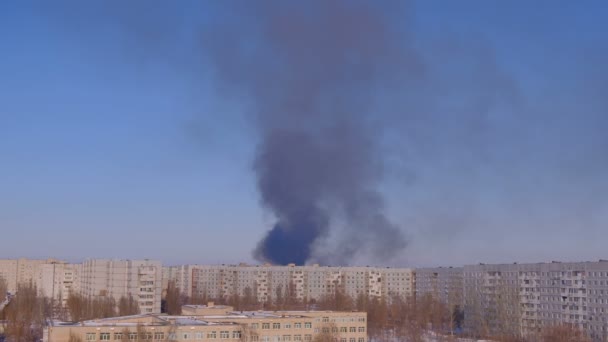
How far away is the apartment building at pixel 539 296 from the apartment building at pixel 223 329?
9.47 metres

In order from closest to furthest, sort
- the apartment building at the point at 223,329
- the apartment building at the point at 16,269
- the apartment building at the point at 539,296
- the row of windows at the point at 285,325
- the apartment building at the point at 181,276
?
the apartment building at the point at 223,329, the row of windows at the point at 285,325, the apartment building at the point at 539,296, the apartment building at the point at 181,276, the apartment building at the point at 16,269

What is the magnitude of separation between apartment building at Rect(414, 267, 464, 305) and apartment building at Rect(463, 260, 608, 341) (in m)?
2.59

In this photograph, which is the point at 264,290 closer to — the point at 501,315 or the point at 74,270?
the point at 74,270

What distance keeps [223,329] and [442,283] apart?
24.4 m

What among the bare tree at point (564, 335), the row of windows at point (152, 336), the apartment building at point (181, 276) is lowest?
the bare tree at point (564, 335)

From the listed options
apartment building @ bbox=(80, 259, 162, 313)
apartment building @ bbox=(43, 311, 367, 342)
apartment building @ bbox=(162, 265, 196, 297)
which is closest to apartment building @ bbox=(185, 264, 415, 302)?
apartment building @ bbox=(162, 265, 196, 297)

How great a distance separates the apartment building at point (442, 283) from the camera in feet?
125

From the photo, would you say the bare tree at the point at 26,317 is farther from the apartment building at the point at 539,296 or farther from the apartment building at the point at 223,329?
the apartment building at the point at 539,296

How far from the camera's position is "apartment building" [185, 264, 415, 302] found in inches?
1929

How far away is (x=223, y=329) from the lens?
1956cm

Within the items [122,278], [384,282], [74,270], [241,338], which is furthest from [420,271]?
[241,338]

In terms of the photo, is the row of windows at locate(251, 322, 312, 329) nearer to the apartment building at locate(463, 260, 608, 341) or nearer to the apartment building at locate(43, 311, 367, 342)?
the apartment building at locate(43, 311, 367, 342)

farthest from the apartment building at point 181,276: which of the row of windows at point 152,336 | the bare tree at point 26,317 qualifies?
the row of windows at point 152,336

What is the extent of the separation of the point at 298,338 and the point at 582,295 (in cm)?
1280
